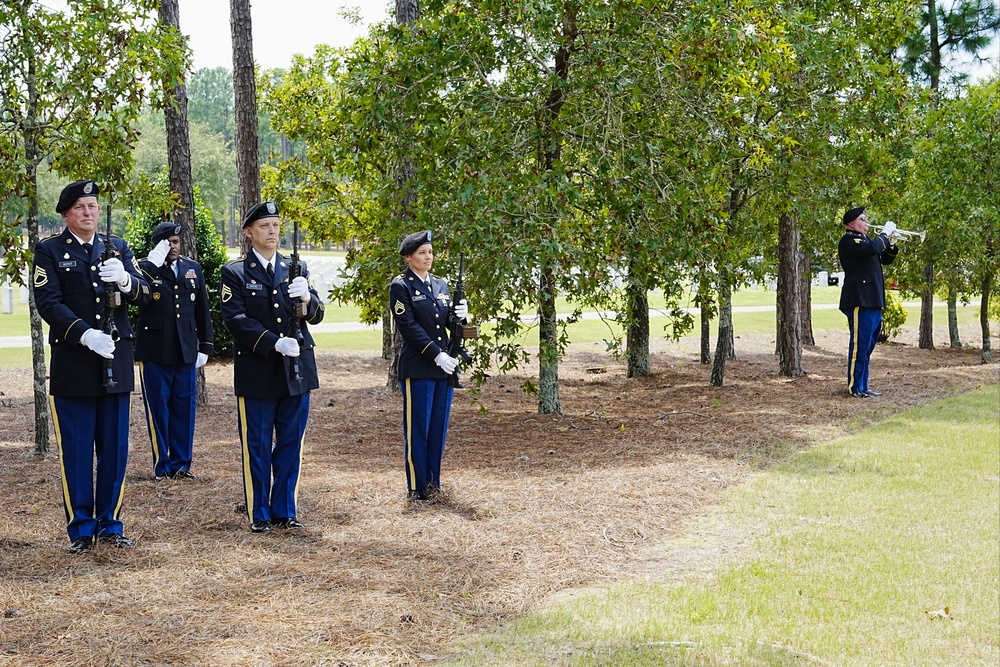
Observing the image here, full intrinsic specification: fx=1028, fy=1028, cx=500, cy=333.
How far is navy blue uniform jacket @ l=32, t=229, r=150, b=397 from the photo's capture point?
612cm

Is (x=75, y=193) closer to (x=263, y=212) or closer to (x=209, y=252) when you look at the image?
(x=263, y=212)

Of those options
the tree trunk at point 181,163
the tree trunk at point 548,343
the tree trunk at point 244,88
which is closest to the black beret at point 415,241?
the tree trunk at point 548,343

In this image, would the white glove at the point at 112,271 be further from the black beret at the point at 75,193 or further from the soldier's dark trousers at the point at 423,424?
the soldier's dark trousers at the point at 423,424

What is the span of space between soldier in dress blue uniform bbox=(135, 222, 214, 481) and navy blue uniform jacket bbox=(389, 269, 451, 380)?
2362 millimetres

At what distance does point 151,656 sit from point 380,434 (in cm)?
678

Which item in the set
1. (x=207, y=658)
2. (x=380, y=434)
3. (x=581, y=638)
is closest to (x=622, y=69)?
(x=380, y=434)

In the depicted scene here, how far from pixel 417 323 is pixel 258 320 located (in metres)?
1.29

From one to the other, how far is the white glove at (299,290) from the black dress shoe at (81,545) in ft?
6.35

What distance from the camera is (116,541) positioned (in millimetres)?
6340

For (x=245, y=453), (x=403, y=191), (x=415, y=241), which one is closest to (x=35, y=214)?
(x=403, y=191)

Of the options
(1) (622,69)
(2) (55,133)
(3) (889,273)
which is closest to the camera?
(2) (55,133)

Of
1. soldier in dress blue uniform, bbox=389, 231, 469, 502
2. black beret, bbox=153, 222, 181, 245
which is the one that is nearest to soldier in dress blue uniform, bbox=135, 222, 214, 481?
black beret, bbox=153, 222, 181, 245

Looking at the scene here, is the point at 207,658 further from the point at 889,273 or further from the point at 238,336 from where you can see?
the point at 889,273

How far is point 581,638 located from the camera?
4.96 m
